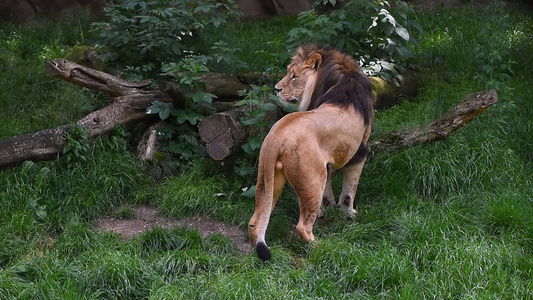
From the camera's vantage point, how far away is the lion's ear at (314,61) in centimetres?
607

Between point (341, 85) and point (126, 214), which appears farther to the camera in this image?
point (126, 214)

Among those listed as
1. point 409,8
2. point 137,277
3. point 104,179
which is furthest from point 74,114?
point 409,8

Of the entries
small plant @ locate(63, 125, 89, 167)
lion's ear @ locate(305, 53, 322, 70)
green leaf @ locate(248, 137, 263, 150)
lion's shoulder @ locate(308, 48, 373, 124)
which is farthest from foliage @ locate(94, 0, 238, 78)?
lion's shoulder @ locate(308, 48, 373, 124)

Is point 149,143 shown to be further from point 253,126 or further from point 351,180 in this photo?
point 351,180

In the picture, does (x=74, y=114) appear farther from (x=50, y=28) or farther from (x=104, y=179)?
(x=50, y=28)

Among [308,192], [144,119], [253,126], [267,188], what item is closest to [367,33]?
[253,126]

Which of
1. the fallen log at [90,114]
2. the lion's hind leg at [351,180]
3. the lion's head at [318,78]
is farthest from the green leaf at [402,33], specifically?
the fallen log at [90,114]

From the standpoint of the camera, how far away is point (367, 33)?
25.2 feet

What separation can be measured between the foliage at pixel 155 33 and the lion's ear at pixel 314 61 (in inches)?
56.8

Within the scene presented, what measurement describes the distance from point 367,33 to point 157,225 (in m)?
3.35

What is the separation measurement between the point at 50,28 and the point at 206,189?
17.4 feet

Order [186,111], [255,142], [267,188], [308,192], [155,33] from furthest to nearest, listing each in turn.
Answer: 1. [155,33]
2. [186,111]
3. [255,142]
4. [308,192]
5. [267,188]

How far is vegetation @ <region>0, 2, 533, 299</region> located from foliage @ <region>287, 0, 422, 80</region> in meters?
0.48

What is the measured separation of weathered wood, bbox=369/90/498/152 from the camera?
19.8 feet
